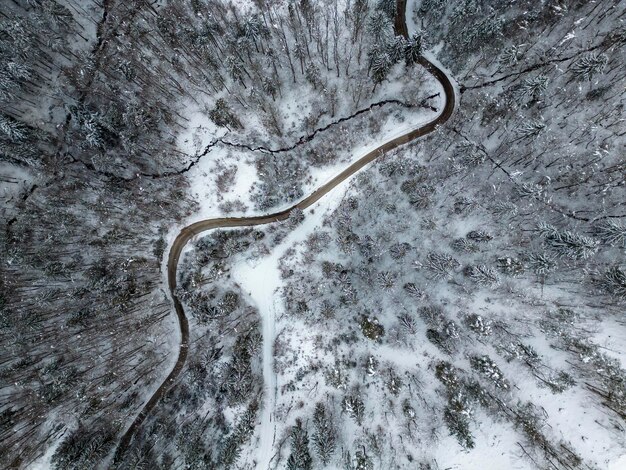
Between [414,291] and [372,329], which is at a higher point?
[414,291]

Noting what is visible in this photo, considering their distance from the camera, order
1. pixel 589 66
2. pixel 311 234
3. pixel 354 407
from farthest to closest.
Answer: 1. pixel 311 234
2. pixel 354 407
3. pixel 589 66

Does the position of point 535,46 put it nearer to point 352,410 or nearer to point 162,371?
point 352,410

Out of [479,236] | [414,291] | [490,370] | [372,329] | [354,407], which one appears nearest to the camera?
[490,370]

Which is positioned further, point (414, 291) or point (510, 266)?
point (414, 291)

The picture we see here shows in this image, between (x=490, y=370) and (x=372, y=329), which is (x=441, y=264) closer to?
(x=372, y=329)

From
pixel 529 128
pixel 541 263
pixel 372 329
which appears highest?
pixel 529 128

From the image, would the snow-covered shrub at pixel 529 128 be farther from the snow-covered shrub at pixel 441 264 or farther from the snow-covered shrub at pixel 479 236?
the snow-covered shrub at pixel 441 264

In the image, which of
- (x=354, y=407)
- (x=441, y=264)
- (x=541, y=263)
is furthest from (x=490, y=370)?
(x=354, y=407)

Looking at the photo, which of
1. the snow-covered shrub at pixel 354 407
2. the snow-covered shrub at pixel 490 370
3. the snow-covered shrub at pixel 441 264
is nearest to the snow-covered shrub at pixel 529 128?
the snow-covered shrub at pixel 441 264

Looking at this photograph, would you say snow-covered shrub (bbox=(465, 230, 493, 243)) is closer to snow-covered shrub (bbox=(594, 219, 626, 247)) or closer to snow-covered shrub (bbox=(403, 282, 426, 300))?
snow-covered shrub (bbox=(403, 282, 426, 300))
